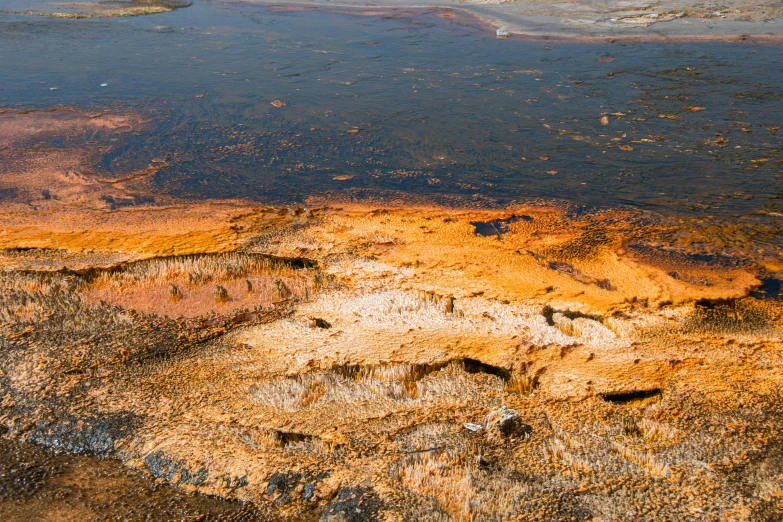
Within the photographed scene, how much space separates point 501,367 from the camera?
2.56m

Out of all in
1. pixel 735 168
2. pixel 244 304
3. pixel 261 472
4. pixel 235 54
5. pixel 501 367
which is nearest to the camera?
pixel 261 472

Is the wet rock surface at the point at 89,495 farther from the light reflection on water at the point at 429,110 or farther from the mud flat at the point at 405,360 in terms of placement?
the light reflection on water at the point at 429,110

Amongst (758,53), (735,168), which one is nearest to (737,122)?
Result: (735,168)

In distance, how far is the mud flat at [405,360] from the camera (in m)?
2.07

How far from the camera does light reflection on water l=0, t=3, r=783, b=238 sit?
14.0 ft

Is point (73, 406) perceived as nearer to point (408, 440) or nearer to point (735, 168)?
point (408, 440)

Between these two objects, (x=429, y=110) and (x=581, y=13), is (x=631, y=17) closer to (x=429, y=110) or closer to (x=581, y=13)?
(x=581, y=13)

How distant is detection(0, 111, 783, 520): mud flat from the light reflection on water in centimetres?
63

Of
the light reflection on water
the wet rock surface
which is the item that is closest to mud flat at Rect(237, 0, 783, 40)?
the light reflection on water

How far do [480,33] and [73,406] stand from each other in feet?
22.6

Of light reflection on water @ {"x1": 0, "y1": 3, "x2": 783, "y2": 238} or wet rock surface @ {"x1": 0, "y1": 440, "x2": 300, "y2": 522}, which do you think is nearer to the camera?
wet rock surface @ {"x1": 0, "y1": 440, "x2": 300, "y2": 522}

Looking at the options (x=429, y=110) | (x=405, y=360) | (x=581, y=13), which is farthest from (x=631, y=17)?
(x=405, y=360)

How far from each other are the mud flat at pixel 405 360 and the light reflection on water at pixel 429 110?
0.63m

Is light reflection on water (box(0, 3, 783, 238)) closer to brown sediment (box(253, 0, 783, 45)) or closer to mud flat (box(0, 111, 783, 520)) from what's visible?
brown sediment (box(253, 0, 783, 45))
